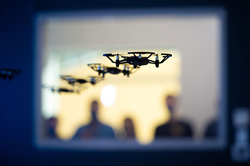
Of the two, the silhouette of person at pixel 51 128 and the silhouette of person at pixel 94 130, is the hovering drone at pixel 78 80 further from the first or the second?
the silhouette of person at pixel 51 128

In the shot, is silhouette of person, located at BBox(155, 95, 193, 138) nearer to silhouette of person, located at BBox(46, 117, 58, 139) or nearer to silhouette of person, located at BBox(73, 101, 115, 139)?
silhouette of person, located at BBox(73, 101, 115, 139)

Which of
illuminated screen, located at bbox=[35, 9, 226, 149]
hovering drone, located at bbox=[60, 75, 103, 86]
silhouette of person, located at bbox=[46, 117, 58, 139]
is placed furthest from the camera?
→ silhouette of person, located at bbox=[46, 117, 58, 139]

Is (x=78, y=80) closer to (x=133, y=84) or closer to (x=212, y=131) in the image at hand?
(x=212, y=131)

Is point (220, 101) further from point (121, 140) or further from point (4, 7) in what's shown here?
point (4, 7)

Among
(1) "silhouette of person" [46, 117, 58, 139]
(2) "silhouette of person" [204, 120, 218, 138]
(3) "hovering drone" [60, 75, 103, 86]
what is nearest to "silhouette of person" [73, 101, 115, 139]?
(1) "silhouette of person" [46, 117, 58, 139]

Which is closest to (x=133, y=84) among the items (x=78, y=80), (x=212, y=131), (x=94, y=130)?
(x=94, y=130)

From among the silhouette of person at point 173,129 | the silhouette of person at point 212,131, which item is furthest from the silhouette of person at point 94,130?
the silhouette of person at point 212,131

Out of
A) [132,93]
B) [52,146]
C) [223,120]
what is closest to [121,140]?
[52,146]
